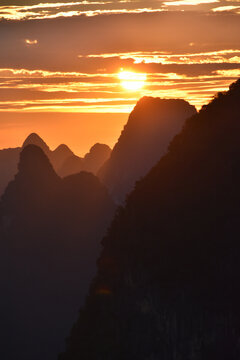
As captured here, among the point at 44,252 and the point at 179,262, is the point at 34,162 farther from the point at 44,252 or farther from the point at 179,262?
the point at 179,262

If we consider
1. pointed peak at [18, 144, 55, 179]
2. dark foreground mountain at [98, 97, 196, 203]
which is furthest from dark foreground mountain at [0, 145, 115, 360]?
dark foreground mountain at [98, 97, 196, 203]

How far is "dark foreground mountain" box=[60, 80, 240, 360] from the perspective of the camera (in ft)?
150

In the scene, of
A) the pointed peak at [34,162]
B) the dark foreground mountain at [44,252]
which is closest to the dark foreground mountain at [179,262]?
the dark foreground mountain at [44,252]

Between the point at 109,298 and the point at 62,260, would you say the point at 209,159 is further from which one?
the point at 62,260

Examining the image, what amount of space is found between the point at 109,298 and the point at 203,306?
6443 mm

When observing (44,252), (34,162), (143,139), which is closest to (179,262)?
(44,252)

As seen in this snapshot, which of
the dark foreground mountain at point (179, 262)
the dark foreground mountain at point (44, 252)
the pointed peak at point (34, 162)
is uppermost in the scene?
the pointed peak at point (34, 162)

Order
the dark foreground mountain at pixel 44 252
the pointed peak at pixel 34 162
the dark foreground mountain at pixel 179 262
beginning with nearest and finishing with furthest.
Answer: the dark foreground mountain at pixel 179 262 < the dark foreground mountain at pixel 44 252 < the pointed peak at pixel 34 162

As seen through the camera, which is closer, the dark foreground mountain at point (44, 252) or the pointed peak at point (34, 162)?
the dark foreground mountain at point (44, 252)

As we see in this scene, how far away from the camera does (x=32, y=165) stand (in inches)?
5428

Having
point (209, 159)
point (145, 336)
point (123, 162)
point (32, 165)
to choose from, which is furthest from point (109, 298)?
point (123, 162)

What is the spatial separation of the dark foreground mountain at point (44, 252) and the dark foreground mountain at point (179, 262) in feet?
181

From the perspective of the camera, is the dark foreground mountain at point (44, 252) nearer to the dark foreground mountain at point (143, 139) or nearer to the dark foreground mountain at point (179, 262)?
the dark foreground mountain at point (143, 139)

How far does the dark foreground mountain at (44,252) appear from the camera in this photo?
110 meters
